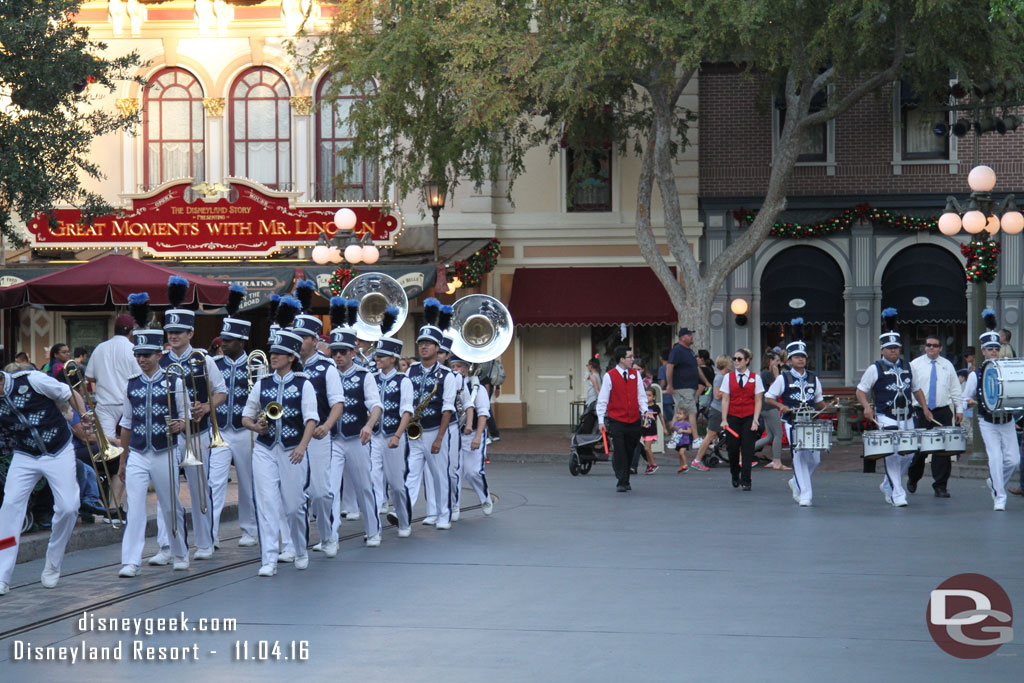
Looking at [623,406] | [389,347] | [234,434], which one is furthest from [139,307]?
[623,406]

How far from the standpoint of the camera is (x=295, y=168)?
100ft

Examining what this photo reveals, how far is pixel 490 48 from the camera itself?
23.1 meters

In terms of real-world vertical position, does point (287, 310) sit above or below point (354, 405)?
above

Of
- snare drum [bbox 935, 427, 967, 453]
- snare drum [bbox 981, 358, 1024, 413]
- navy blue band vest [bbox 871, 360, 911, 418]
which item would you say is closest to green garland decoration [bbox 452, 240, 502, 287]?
navy blue band vest [bbox 871, 360, 911, 418]

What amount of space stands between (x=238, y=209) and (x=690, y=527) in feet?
57.9

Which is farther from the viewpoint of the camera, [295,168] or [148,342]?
[295,168]

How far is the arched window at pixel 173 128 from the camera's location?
30594 millimetres

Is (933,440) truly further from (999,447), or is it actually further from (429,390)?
(429,390)

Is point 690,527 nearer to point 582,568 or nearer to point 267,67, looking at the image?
point 582,568

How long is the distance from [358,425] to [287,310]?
4.07 feet

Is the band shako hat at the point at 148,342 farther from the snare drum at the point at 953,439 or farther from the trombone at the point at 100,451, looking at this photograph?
the snare drum at the point at 953,439

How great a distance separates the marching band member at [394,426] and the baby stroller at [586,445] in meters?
6.95

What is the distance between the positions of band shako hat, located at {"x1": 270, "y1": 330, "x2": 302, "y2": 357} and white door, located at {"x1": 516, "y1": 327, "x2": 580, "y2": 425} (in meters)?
19.5

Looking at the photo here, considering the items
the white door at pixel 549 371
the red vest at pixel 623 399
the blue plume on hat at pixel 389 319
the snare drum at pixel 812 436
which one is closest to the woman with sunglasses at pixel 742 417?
the red vest at pixel 623 399
